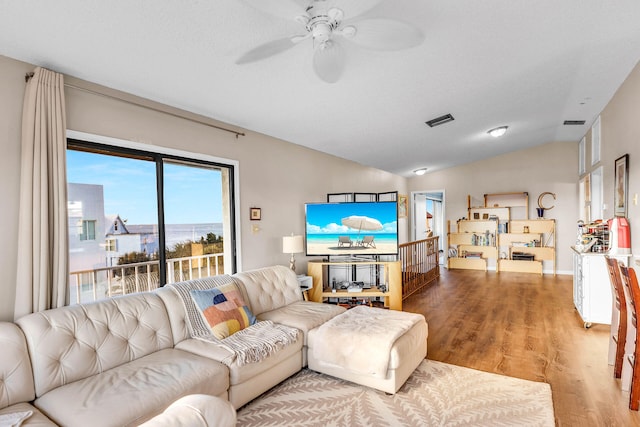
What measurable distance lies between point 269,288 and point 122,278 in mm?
1478

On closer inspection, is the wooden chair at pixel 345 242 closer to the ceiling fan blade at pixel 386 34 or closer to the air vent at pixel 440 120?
the air vent at pixel 440 120

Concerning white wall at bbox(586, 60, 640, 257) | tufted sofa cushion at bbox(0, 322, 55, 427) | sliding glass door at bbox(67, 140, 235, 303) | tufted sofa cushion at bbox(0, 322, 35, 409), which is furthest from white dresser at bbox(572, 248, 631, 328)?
tufted sofa cushion at bbox(0, 322, 35, 409)

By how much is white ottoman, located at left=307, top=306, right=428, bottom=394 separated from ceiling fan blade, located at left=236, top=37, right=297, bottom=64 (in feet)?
7.20


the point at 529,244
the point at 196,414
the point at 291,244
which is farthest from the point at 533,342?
the point at 529,244

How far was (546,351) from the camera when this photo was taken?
131 inches

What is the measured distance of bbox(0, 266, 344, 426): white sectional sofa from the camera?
180 centimetres

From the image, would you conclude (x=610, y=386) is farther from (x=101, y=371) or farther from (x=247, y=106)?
(x=247, y=106)

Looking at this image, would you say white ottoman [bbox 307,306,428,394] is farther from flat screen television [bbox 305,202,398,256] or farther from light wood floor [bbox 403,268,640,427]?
flat screen television [bbox 305,202,398,256]

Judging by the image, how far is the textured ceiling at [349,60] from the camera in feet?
6.81

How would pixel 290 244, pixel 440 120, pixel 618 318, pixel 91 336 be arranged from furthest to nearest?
pixel 440 120 → pixel 290 244 → pixel 618 318 → pixel 91 336

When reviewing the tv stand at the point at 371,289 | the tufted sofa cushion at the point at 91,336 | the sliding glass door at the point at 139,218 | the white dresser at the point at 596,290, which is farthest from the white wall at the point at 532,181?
the tufted sofa cushion at the point at 91,336

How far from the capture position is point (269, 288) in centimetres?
364

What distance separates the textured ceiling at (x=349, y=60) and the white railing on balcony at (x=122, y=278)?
1.69 m

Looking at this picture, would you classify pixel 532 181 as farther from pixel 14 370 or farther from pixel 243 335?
pixel 14 370
